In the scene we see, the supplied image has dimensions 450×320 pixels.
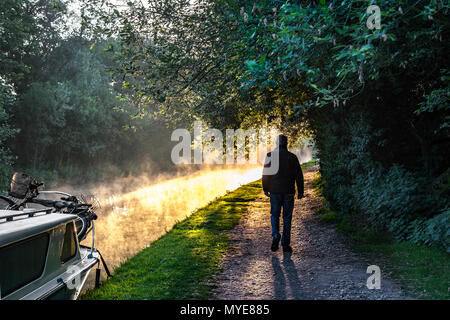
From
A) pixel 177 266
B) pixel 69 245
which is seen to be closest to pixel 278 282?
pixel 177 266

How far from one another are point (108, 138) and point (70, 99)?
29.1ft

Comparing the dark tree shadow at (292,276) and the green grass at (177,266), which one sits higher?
the dark tree shadow at (292,276)

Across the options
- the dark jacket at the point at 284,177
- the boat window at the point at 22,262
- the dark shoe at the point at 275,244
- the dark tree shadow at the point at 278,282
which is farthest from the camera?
the dark shoe at the point at 275,244

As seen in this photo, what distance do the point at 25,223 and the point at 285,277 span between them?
3999 mm

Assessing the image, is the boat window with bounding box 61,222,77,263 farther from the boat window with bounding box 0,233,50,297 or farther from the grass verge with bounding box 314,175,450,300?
the grass verge with bounding box 314,175,450,300

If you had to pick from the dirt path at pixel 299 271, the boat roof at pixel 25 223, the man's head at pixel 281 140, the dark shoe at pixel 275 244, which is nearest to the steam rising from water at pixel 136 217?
the dirt path at pixel 299 271

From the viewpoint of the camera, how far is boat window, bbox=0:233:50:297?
4.38 metres

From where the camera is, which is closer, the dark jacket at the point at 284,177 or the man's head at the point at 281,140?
the dark jacket at the point at 284,177

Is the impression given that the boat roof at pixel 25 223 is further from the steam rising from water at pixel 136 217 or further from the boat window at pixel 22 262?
the steam rising from water at pixel 136 217

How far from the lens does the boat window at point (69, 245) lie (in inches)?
238

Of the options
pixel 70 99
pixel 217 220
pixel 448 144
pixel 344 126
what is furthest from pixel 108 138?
pixel 448 144

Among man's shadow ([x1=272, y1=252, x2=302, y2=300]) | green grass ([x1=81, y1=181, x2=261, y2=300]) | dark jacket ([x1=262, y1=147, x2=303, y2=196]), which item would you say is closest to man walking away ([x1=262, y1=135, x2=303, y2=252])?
dark jacket ([x1=262, y1=147, x2=303, y2=196])

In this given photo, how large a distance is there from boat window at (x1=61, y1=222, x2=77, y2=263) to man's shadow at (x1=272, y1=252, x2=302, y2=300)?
338cm

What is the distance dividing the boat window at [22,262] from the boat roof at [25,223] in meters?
0.10
